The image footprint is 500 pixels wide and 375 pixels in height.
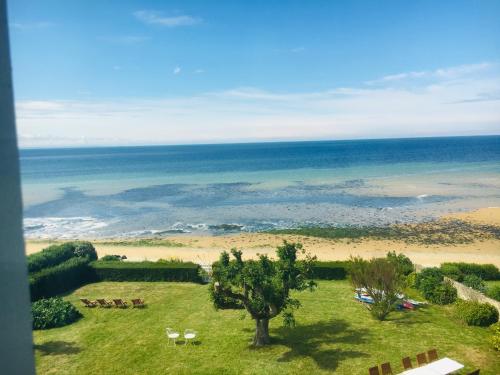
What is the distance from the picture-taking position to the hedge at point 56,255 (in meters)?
26.6

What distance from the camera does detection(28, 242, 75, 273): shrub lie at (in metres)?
26.5

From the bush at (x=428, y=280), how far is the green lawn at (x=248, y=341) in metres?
1.35

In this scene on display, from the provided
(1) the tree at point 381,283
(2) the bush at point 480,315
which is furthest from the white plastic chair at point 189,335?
(2) the bush at point 480,315

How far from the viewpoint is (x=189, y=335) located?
17172 mm

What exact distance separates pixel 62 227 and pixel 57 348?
39.8 metres

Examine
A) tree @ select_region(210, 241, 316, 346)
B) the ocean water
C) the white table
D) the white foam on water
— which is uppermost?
tree @ select_region(210, 241, 316, 346)

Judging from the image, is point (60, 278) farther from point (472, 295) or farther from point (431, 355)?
point (472, 295)

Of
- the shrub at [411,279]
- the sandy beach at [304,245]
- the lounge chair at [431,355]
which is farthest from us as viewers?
the sandy beach at [304,245]

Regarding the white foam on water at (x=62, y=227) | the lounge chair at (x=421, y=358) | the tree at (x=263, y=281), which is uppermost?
the tree at (x=263, y=281)

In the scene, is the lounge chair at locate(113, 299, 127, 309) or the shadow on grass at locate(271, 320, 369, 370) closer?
the shadow on grass at locate(271, 320, 369, 370)

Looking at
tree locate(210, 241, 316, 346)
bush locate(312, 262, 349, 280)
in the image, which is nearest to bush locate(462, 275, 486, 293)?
bush locate(312, 262, 349, 280)

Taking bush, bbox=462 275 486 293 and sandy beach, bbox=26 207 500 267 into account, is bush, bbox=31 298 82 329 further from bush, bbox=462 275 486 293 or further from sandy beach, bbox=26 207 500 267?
bush, bbox=462 275 486 293

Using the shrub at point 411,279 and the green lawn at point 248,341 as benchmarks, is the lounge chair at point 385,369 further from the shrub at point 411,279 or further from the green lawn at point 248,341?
the shrub at point 411,279

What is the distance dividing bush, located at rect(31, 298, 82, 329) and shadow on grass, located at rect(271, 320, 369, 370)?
10.3 metres
